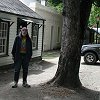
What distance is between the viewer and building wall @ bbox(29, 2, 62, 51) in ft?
88.6

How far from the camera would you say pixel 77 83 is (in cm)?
1020

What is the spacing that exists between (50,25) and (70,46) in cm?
2002

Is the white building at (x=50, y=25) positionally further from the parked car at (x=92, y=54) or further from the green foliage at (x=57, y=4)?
the parked car at (x=92, y=54)

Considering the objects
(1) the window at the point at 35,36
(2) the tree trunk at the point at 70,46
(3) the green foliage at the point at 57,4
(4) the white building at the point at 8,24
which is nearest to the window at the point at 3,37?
(4) the white building at the point at 8,24

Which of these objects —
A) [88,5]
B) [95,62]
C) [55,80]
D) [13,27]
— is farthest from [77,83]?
[95,62]

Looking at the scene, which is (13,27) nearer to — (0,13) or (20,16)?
(20,16)

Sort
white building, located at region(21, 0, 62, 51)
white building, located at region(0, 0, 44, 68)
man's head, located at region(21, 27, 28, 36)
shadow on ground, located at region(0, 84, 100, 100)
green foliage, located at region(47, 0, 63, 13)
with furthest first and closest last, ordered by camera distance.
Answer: green foliage, located at region(47, 0, 63, 13) < white building, located at region(21, 0, 62, 51) < white building, located at region(0, 0, 44, 68) < man's head, located at region(21, 27, 28, 36) < shadow on ground, located at region(0, 84, 100, 100)

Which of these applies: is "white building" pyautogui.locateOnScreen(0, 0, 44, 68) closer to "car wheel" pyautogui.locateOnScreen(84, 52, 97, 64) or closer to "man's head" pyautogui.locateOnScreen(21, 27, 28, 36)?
"car wheel" pyautogui.locateOnScreen(84, 52, 97, 64)

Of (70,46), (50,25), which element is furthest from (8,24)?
Answer: (50,25)

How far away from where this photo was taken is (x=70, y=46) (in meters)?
9.74

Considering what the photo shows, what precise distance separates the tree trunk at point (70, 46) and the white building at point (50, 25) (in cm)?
1613

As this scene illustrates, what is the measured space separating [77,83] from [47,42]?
740 inches

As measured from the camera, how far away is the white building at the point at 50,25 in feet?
89.3

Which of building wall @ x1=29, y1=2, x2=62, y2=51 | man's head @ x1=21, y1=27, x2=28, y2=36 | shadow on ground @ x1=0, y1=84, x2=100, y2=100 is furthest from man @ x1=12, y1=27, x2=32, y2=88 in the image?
building wall @ x1=29, y1=2, x2=62, y2=51
